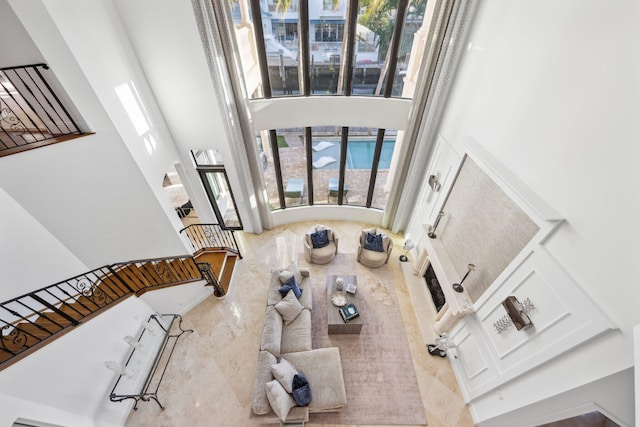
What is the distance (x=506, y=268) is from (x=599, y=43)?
2380mm

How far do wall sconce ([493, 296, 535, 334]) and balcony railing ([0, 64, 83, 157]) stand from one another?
614 cm

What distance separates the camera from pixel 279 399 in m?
3.46

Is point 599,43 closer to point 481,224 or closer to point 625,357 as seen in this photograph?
point 481,224

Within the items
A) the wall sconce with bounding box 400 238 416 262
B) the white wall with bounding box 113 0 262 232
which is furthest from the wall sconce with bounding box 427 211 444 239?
the white wall with bounding box 113 0 262 232

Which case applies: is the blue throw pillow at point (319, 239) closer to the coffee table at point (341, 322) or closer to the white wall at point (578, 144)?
Result: the coffee table at point (341, 322)

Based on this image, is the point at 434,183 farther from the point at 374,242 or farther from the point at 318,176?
the point at 318,176

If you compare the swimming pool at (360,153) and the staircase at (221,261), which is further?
the swimming pool at (360,153)

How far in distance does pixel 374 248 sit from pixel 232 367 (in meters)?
3.74

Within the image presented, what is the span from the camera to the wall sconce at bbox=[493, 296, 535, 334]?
2.80 metres

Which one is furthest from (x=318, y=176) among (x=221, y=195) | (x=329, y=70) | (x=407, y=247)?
(x=407, y=247)

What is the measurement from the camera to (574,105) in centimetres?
243

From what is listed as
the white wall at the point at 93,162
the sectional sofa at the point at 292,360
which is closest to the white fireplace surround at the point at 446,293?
the sectional sofa at the point at 292,360

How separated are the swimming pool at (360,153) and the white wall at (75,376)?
503cm

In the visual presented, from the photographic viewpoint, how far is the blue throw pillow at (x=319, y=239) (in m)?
6.01
